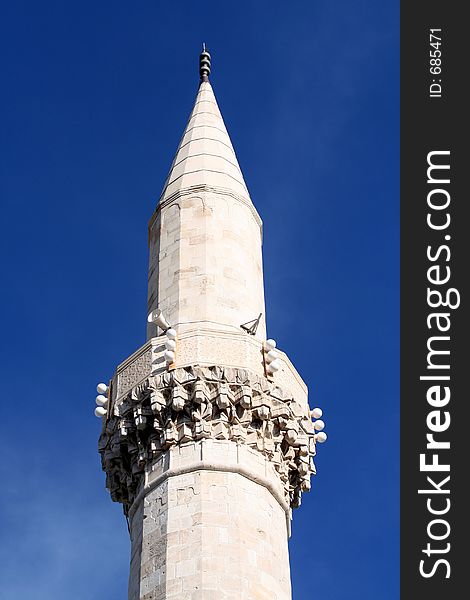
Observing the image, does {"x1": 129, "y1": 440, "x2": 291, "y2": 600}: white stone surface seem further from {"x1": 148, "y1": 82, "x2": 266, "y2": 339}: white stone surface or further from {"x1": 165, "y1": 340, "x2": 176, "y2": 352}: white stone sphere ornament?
{"x1": 148, "y1": 82, "x2": 266, "y2": 339}: white stone surface

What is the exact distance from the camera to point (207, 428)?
1428 cm

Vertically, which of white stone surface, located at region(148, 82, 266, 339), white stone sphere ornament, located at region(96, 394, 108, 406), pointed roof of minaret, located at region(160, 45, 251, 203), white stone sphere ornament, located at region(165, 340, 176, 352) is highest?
pointed roof of minaret, located at region(160, 45, 251, 203)

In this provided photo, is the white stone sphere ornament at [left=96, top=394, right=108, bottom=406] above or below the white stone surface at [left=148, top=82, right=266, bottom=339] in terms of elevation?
below

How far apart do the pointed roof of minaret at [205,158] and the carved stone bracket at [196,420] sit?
357 cm

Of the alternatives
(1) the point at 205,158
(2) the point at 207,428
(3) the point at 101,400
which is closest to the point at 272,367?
(2) the point at 207,428

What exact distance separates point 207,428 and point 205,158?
16.3ft

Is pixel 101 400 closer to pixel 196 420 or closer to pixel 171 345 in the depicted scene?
pixel 171 345

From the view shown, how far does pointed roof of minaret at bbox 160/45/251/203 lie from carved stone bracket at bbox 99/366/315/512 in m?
3.57

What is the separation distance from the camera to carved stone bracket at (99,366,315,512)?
1433 cm

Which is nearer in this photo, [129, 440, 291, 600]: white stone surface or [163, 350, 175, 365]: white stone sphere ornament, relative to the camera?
[129, 440, 291, 600]: white stone surface

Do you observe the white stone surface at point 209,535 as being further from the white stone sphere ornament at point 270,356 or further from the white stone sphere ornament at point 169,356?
the white stone sphere ornament at point 270,356

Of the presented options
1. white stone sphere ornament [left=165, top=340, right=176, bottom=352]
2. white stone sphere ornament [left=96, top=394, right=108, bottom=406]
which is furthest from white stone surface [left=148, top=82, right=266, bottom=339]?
white stone sphere ornament [left=96, top=394, right=108, bottom=406]

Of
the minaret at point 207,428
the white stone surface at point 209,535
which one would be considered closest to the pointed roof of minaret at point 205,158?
the minaret at point 207,428

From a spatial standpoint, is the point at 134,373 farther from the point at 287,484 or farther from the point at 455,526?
the point at 455,526
